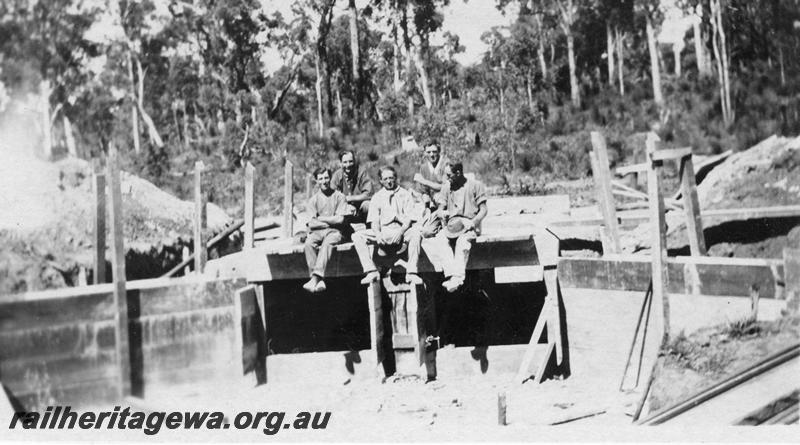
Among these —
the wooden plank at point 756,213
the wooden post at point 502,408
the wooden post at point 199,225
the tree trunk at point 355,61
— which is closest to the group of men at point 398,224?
the wooden post at point 502,408

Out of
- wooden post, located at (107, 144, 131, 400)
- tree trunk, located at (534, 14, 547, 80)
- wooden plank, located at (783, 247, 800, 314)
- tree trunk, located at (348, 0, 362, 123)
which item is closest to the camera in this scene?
wooden plank, located at (783, 247, 800, 314)

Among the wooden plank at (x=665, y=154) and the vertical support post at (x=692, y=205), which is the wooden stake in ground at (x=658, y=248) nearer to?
the wooden plank at (x=665, y=154)

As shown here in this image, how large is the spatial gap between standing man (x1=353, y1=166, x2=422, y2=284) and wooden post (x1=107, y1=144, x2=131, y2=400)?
9.47 ft

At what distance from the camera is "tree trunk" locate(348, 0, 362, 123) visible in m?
22.8

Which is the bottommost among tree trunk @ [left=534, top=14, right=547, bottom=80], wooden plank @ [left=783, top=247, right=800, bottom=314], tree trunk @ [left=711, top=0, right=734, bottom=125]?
wooden plank @ [left=783, top=247, right=800, bottom=314]

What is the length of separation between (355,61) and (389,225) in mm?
17513

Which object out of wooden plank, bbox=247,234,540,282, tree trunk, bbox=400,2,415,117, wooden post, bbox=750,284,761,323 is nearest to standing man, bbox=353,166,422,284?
wooden plank, bbox=247,234,540,282

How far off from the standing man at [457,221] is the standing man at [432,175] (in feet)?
1.75

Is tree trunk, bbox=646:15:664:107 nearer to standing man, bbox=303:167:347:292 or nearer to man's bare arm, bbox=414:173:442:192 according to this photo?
man's bare arm, bbox=414:173:442:192

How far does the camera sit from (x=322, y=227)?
8.70 m

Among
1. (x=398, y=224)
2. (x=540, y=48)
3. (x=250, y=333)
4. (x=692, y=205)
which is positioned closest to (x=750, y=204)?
(x=692, y=205)

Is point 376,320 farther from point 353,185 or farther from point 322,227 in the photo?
point 353,185

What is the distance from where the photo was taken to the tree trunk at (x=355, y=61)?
74.9ft

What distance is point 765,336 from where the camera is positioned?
6348 millimetres
